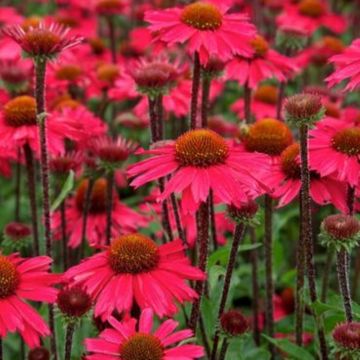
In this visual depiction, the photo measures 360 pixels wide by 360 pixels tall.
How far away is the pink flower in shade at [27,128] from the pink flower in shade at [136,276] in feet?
2.04

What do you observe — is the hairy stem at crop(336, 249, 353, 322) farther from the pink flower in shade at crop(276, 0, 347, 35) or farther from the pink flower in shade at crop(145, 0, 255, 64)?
the pink flower in shade at crop(276, 0, 347, 35)

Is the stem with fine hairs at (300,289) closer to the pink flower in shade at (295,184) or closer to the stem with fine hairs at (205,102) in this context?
the pink flower in shade at (295,184)

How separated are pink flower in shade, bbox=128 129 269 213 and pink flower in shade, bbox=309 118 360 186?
0.20 metres

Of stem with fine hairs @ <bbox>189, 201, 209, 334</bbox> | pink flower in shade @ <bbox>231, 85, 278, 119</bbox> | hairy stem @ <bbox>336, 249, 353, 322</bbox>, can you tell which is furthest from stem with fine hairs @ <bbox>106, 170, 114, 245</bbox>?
pink flower in shade @ <bbox>231, 85, 278, 119</bbox>

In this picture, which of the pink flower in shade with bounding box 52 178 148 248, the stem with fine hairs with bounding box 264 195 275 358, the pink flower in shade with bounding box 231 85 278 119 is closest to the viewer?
the stem with fine hairs with bounding box 264 195 275 358

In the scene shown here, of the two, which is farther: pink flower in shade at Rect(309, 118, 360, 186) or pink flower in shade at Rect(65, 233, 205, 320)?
pink flower in shade at Rect(309, 118, 360, 186)

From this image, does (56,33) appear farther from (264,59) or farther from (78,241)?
(264,59)

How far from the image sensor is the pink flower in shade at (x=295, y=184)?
2486 mm

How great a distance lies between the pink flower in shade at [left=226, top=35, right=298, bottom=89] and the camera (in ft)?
11.0

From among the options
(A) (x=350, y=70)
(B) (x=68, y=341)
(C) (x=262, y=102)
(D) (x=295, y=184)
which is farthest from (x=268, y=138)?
(C) (x=262, y=102)

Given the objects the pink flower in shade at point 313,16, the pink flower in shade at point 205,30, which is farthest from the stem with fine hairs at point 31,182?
the pink flower in shade at point 313,16

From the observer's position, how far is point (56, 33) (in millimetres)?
2631

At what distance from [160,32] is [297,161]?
67 centimetres

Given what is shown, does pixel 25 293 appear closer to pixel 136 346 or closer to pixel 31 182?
pixel 136 346
